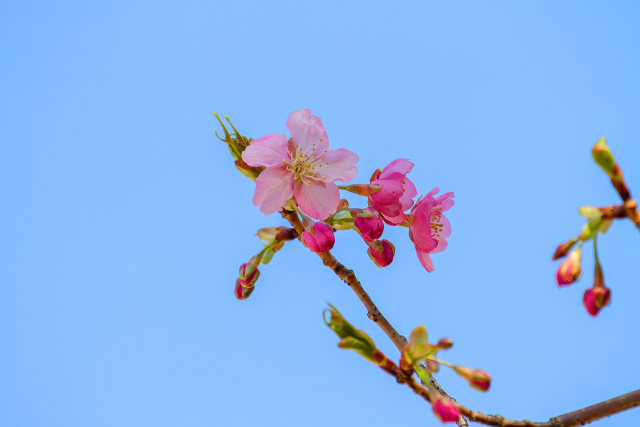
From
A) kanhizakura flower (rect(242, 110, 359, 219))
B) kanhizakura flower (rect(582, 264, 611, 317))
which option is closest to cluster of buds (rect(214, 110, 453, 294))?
kanhizakura flower (rect(242, 110, 359, 219))

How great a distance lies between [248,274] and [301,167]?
11.7 inches

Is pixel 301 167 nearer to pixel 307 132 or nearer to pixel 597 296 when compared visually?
pixel 307 132

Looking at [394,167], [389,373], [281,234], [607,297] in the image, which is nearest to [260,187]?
[281,234]

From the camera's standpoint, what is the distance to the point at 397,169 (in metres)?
1.42

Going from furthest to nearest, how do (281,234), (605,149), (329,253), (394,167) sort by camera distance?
(394,167) < (281,234) < (329,253) < (605,149)

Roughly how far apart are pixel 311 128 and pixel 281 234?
34 cm

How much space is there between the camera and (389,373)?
97cm

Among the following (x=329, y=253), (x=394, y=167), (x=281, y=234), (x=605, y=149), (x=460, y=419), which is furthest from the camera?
(x=394, y=167)

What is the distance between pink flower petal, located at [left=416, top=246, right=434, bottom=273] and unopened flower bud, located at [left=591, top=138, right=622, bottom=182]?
712mm

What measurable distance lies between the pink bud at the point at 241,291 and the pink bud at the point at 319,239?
28 cm

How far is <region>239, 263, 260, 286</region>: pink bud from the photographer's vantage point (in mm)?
1346

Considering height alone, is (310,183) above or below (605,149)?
above

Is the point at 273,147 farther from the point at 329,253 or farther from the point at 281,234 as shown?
the point at 329,253

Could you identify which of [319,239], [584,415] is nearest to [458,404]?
[584,415]
